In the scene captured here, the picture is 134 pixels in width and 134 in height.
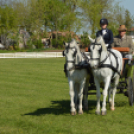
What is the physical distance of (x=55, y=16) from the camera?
6147 cm

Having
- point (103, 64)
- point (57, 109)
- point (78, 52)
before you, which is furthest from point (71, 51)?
point (57, 109)

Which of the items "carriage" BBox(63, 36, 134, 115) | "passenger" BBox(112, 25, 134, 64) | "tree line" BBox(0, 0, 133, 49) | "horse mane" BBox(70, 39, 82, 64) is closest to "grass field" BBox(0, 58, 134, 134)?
"carriage" BBox(63, 36, 134, 115)

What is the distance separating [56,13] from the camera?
6088 cm

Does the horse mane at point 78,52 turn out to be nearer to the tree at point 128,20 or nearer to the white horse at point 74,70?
the white horse at point 74,70

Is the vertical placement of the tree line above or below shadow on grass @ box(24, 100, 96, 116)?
above

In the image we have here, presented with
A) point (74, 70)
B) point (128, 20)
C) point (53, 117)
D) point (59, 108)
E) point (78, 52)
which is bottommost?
point (59, 108)

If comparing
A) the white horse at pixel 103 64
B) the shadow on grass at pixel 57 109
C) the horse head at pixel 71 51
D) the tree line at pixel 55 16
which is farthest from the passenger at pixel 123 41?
the tree line at pixel 55 16

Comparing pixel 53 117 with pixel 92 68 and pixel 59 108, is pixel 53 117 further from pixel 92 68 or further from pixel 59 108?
pixel 92 68

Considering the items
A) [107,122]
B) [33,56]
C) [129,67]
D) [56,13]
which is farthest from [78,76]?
[56,13]

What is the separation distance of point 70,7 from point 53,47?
9.66 m

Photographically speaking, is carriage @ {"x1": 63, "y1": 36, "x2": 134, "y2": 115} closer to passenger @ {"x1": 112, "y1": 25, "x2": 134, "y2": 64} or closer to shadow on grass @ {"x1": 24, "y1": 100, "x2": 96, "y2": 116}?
shadow on grass @ {"x1": 24, "y1": 100, "x2": 96, "y2": 116}

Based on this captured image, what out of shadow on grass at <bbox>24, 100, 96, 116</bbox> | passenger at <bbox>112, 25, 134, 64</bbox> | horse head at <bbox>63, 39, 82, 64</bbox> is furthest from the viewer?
passenger at <bbox>112, 25, 134, 64</bbox>

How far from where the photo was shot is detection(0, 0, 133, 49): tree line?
60312mm

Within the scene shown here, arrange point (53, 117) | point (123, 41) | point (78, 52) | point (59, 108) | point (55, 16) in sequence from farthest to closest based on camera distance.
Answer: point (55, 16) → point (123, 41) → point (59, 108) → point (53, 117) → point (78, 52)
